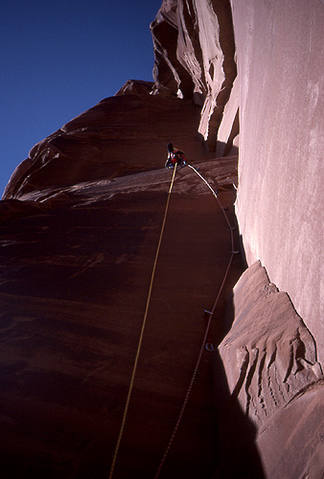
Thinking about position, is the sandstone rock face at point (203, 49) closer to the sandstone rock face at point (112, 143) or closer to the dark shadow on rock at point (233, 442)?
the sandstone rock face at point (112, 143)

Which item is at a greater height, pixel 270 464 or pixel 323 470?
pixel 323 470

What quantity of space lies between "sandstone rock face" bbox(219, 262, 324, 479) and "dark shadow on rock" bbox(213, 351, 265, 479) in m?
0.06

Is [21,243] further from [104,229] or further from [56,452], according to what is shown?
[56,452]

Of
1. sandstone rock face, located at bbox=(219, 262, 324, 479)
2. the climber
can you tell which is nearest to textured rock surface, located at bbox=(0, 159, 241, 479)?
sandstone rock face, located at bbox=(219, 262, 324, 479)

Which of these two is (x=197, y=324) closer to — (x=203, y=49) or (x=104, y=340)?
(x=104, y=340)

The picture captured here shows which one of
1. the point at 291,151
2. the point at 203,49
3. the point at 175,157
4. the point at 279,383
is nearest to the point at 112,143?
the point at 203,49

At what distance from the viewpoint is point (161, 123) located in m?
17.0

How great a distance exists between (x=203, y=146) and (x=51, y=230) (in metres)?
10.7

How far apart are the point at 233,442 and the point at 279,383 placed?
0.55 m

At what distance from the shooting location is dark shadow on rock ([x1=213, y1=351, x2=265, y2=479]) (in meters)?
1.56

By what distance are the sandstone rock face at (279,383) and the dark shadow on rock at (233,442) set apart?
6 centimetres

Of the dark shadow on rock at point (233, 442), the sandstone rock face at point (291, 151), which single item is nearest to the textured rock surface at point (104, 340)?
the dark shadow on rock at point (233, 442)

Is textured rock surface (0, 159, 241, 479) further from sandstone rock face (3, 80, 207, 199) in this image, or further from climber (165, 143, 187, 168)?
sandstone rock face (3, 80, 207, 199)

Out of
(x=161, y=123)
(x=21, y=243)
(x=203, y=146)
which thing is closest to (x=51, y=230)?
(x=21, y=243)
